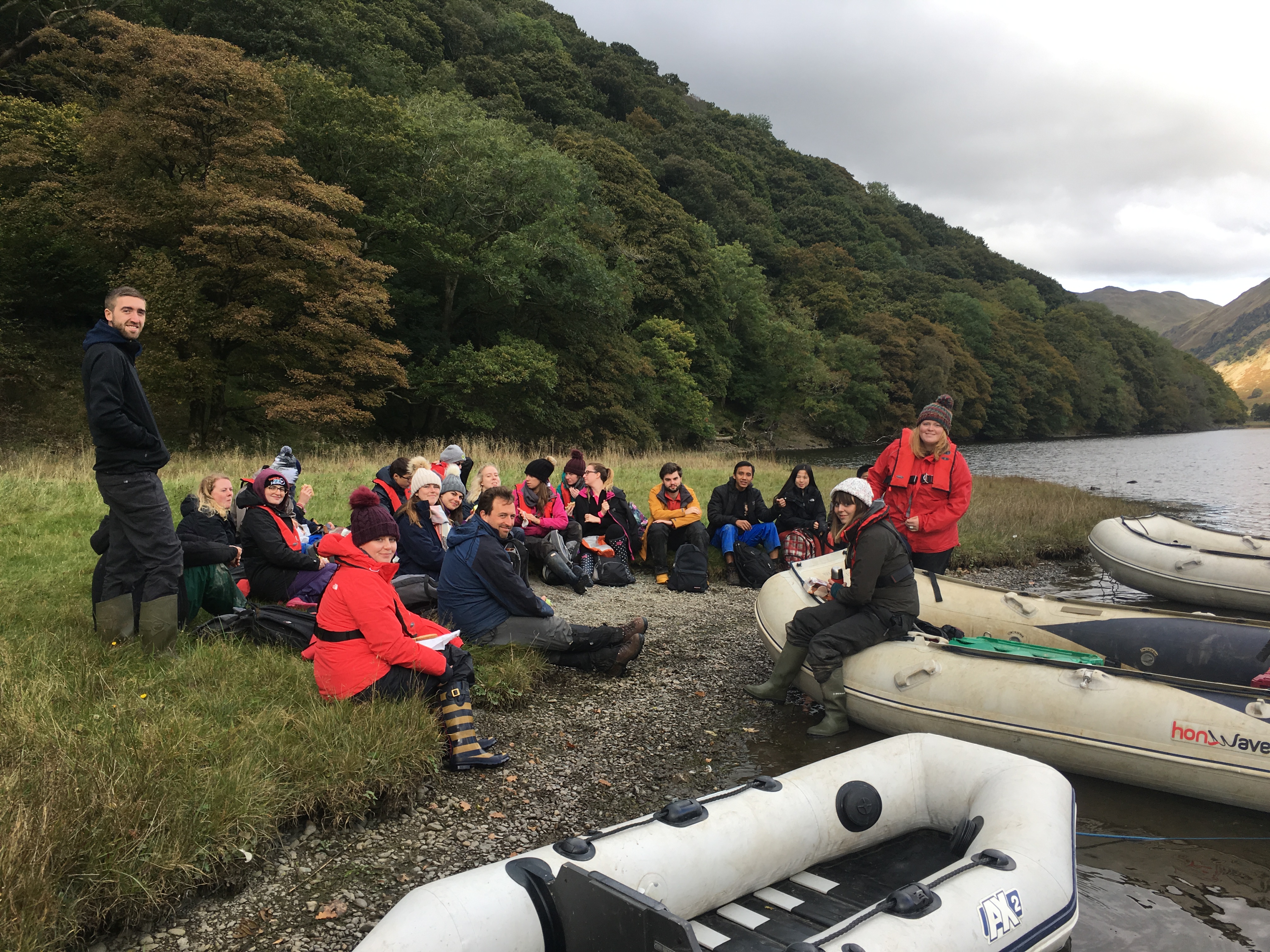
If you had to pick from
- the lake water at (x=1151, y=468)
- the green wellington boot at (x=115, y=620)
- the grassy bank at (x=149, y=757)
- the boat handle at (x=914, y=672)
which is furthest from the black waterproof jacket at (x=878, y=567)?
the lake water at (x=1151, y=468)

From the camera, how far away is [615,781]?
430 cm

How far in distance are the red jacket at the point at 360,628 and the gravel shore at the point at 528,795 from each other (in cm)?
66

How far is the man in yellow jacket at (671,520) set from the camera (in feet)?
29.7

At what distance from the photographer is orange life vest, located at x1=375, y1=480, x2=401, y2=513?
704 cm

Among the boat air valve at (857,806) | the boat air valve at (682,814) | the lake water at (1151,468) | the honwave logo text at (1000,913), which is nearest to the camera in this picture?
the honwave logo text at (1000,913)

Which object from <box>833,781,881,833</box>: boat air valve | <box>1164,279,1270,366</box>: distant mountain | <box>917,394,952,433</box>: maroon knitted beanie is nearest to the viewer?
<box>833,781,881,833</box>: boat air valve

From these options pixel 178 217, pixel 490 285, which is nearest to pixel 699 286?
pixel 490 285

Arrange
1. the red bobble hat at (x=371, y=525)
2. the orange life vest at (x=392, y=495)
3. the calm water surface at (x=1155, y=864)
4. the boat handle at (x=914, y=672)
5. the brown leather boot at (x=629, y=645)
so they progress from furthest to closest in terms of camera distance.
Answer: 1. the orange life vest at (x=392, y=495)
2. the brown leather boot at (x=629, y=645)
3. the boat handle at (x=914, y=672)
4. the red bobble hat at (x=371, y=525)
5. the calm water surface at (x=1155, y=864)

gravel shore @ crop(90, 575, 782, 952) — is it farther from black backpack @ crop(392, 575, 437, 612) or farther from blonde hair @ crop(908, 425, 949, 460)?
blonde hair @ crop(908, 425, 949, 460)

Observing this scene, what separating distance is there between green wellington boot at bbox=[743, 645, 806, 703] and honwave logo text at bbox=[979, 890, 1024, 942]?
2.63 metres

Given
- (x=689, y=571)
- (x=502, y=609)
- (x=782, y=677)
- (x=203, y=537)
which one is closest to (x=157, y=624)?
(x=203, y=537)

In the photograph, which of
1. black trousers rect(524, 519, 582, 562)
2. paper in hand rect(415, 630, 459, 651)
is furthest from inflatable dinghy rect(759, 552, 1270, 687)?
black trousers rect(524, 519, 582, 562)

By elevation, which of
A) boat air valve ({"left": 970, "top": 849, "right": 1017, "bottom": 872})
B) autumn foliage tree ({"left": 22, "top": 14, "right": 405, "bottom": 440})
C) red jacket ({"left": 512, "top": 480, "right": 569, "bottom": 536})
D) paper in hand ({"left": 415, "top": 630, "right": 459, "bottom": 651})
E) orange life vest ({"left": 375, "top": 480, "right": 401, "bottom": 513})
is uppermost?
autumn foliage tree ({"left": 22, "top": 14, "right": 405, "bottom": 440})

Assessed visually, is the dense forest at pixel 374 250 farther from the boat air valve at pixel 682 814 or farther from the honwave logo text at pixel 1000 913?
the honwave logo text at pixel 1000 913
